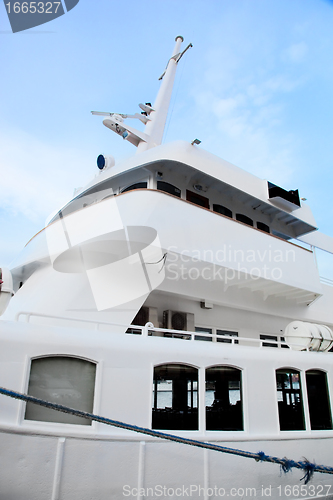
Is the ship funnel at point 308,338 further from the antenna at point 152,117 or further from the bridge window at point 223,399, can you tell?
the antenna at point 152,117

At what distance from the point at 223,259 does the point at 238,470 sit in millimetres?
4104

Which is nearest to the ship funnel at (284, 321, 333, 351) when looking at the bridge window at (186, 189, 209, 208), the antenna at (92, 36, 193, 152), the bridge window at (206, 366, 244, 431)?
the bridge window at (206, 366, 244, 431)

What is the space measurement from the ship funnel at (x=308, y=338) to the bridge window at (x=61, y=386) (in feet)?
13.9

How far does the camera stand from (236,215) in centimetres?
1033

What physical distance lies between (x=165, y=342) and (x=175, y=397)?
839 millimetres

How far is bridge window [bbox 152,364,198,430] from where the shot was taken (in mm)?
5125

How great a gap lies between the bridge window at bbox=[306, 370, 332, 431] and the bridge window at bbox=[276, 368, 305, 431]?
0.87 feet

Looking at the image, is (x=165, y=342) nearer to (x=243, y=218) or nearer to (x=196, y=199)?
(x=196, y=199)

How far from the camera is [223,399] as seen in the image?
554 cm

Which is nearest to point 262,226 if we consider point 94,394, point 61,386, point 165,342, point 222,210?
point 222,210

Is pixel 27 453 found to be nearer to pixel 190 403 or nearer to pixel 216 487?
pixel 190 403

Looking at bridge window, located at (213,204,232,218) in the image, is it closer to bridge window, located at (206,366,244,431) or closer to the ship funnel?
the ship funnel

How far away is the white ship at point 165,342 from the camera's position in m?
4.40

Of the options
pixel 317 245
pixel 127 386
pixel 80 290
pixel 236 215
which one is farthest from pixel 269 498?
pixel 317 245
